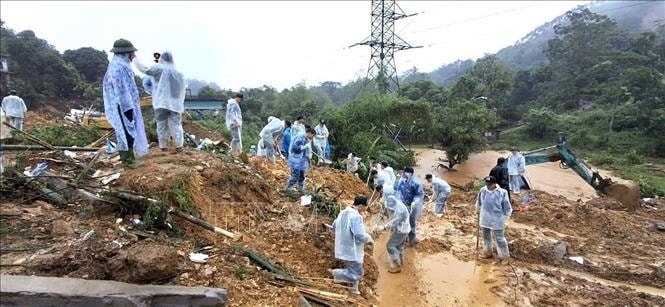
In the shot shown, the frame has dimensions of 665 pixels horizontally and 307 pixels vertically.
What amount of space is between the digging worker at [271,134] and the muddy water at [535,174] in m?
8.89

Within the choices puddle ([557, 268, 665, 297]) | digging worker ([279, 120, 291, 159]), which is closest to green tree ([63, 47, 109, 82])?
digging worker ([279, 120, 291, 159])

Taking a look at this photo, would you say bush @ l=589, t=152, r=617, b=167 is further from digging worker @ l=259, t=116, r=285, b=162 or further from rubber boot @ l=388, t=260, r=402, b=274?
rubber boot @ l=388, t=260, r=402, b=274

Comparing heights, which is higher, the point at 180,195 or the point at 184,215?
the point at 180,195

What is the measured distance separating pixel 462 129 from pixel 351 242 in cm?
1410

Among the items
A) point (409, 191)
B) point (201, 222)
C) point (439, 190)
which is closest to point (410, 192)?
point (409, 191)

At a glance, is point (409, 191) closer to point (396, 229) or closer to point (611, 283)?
point (396, 229)

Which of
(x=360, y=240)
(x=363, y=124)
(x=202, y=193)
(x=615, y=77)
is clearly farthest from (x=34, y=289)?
(x=615, y=77)

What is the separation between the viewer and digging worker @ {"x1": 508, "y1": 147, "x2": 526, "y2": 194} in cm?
1266

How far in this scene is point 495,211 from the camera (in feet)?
24.6

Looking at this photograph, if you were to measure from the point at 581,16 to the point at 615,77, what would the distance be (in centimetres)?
954

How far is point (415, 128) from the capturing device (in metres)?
20.3

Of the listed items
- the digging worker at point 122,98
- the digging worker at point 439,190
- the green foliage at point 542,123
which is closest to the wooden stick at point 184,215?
the digging worker at point 122,98

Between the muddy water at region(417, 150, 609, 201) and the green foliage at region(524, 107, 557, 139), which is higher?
the green foliage at region(524, 107, 557, 139)

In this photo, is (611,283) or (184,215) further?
(611,283)
